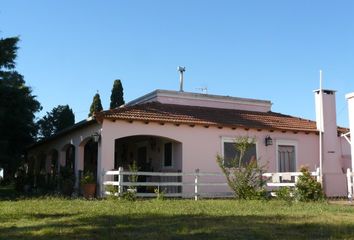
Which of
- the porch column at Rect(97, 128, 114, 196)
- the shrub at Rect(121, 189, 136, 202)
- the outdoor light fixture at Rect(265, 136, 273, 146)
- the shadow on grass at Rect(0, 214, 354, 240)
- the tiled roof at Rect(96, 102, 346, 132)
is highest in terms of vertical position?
the tiled roof at Rect(96, 102, 346, 132)

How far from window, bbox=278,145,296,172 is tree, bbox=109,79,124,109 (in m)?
19.9

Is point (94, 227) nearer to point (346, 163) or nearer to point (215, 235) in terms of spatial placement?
point (215, 235)

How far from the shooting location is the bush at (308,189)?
15.3 m

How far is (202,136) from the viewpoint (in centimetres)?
1955

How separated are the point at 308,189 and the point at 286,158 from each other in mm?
6031

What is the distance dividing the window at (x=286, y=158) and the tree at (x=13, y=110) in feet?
40.1

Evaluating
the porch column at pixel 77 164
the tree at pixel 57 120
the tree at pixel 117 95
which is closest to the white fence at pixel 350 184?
the porch column at pixel 77 164

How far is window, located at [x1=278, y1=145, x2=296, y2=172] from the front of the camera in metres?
21.1

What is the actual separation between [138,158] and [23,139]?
8.31 meters

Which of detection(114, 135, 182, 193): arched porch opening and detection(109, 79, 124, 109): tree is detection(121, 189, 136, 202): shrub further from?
detection(109, 79, 124, 109): tree

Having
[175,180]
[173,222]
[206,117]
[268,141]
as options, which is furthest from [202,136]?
[173,222]

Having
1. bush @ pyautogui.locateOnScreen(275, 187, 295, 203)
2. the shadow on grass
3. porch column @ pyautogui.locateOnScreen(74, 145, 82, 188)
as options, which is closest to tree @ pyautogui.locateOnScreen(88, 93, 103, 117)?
porch column @ pyautogui.locateOnScreen(74, 145, 82, 188)

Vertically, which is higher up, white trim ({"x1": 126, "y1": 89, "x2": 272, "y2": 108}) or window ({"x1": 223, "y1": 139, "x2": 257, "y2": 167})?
white trim ({"x1": 126, "y1": 89, "x2": 272, "y2": 108})

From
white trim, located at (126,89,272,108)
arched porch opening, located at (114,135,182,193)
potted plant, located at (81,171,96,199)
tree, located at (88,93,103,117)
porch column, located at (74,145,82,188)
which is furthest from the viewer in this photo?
tree, located at (88,93,103,117)
